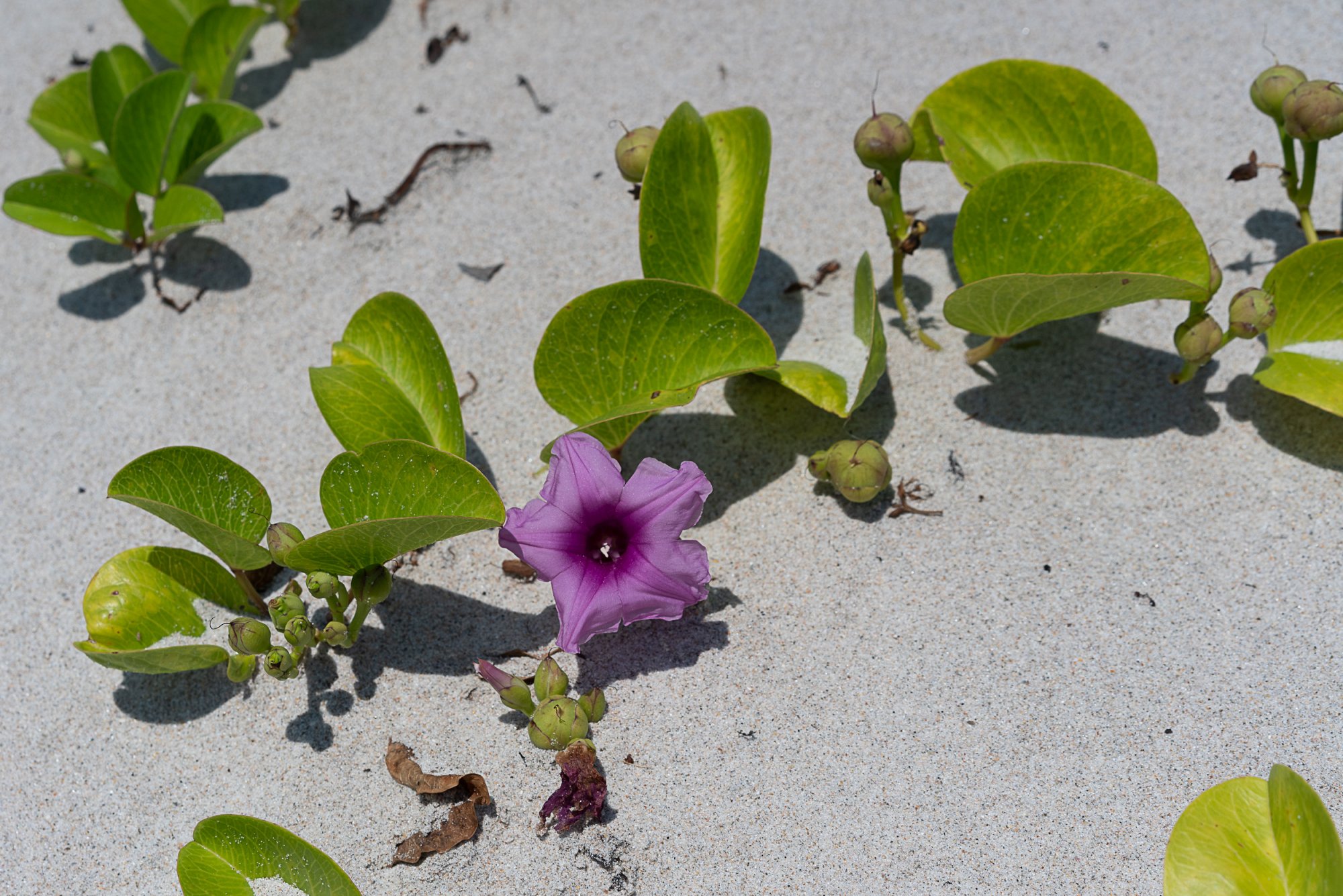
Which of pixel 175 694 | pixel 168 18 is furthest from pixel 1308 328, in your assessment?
pixel 168 18

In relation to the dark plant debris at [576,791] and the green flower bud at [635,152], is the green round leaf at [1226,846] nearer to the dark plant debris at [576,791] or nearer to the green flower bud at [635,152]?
the dark plant debris at [576,791]

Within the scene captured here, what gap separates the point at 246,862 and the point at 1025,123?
68.4 inches

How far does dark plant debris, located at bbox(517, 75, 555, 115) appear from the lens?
2.27m

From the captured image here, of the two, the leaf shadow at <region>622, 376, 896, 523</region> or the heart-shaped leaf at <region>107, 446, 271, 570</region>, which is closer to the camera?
the heart-shaped leaf at <region>107, 446, 271, 570</region>

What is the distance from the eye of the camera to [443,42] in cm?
240

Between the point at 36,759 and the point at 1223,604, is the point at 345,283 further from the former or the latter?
the point at 1223,604

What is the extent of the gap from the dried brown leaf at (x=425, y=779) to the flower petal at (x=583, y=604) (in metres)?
0.24

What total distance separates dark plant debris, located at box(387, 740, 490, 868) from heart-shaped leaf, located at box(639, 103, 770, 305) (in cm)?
84

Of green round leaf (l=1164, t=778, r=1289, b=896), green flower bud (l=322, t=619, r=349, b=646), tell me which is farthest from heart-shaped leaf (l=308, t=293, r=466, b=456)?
green round leaf (l=1164, t=778, r=1289, b=896)

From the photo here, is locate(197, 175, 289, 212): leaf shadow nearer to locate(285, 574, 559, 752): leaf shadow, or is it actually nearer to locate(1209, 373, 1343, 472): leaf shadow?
locate(285, 574, 559, 752): leaf shadow

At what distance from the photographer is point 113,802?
1.54 m

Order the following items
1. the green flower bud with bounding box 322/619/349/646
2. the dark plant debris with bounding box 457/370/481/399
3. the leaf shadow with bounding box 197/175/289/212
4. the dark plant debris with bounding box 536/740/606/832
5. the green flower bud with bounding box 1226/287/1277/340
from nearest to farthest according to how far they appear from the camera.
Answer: the dark plant debris with bounding box 536/740/606/832 → the green flower bud with bounding box 322/619/349/646 → the green flower bud with bounding box 1226/287/1277/340 → the dark plant debris with bounding box 457/370/481/399 → the leaf shadow with bounding box 197/175/289/212

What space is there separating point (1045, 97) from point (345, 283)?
1.37 m

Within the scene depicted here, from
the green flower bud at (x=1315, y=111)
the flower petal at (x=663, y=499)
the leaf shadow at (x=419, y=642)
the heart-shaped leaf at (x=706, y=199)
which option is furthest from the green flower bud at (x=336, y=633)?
the green flower bud at (x=1315, y=111)
